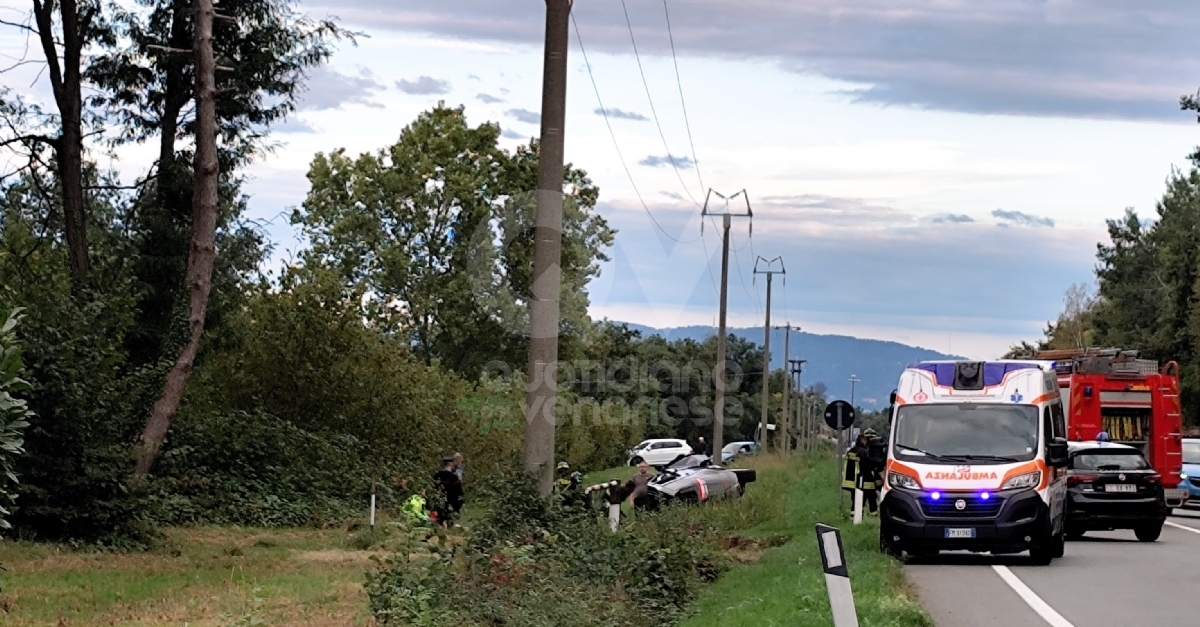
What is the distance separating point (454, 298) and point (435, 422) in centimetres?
1549

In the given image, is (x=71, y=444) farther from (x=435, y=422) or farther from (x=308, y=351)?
(x=435, y=422)

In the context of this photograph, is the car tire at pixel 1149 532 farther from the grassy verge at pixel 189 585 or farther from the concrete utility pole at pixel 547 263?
the grassy verge at pixel 189 585

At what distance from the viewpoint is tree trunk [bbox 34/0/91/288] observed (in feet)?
92.4

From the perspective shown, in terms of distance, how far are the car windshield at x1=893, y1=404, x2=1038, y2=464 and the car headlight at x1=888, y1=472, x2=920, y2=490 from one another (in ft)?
1.00

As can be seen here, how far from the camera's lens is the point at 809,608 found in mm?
13477

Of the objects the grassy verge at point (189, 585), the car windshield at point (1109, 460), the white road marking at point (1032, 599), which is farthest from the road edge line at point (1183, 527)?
the grassy verge at point (189, 585)

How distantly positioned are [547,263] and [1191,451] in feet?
89.1

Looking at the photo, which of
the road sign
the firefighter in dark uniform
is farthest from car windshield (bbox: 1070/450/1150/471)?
the road sign

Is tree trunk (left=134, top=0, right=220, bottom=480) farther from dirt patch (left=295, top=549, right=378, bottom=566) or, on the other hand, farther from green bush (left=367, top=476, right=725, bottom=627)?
green bush (left=367, top=476, right=725, bottom=627)

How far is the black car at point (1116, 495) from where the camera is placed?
23766mm

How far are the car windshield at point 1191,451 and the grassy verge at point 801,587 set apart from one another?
45.8 ft

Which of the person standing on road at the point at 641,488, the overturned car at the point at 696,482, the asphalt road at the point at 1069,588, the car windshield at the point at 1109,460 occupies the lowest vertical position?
the overturned car at the point at 696,482

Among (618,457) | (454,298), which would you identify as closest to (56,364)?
(454,298)

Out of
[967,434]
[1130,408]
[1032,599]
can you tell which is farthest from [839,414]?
[1032,599]
